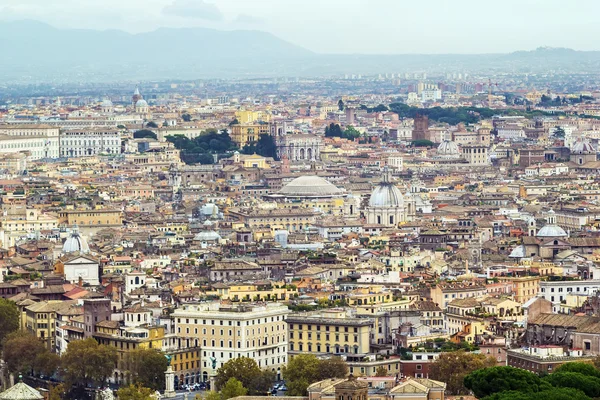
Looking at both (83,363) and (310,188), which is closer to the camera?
(83,363)

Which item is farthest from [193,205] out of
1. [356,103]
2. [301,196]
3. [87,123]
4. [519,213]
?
[356,103]

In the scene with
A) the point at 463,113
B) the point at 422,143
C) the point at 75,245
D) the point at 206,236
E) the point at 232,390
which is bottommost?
the point at 463,113

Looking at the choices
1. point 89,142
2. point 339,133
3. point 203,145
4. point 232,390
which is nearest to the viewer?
point 232,390

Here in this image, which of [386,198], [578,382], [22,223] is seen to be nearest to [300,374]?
[578,382]

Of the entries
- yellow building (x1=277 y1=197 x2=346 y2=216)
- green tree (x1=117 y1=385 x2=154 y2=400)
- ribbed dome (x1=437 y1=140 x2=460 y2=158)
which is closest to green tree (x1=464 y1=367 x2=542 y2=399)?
green tree (x1=117 y1=385 x2=154 y2=400)

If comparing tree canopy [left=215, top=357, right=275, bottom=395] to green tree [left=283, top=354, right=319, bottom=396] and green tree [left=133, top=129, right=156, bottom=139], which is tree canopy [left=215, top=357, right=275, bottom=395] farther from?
green tree [left=133, top=129, right=156, bottom=139]

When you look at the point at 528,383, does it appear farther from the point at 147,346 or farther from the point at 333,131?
the point at 333,131

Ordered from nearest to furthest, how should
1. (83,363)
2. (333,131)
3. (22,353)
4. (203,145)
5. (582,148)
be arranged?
(83,363), (22,353), (582,148), (203,145), (333,131)

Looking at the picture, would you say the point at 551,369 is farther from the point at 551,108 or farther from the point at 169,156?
the point at 551,108
